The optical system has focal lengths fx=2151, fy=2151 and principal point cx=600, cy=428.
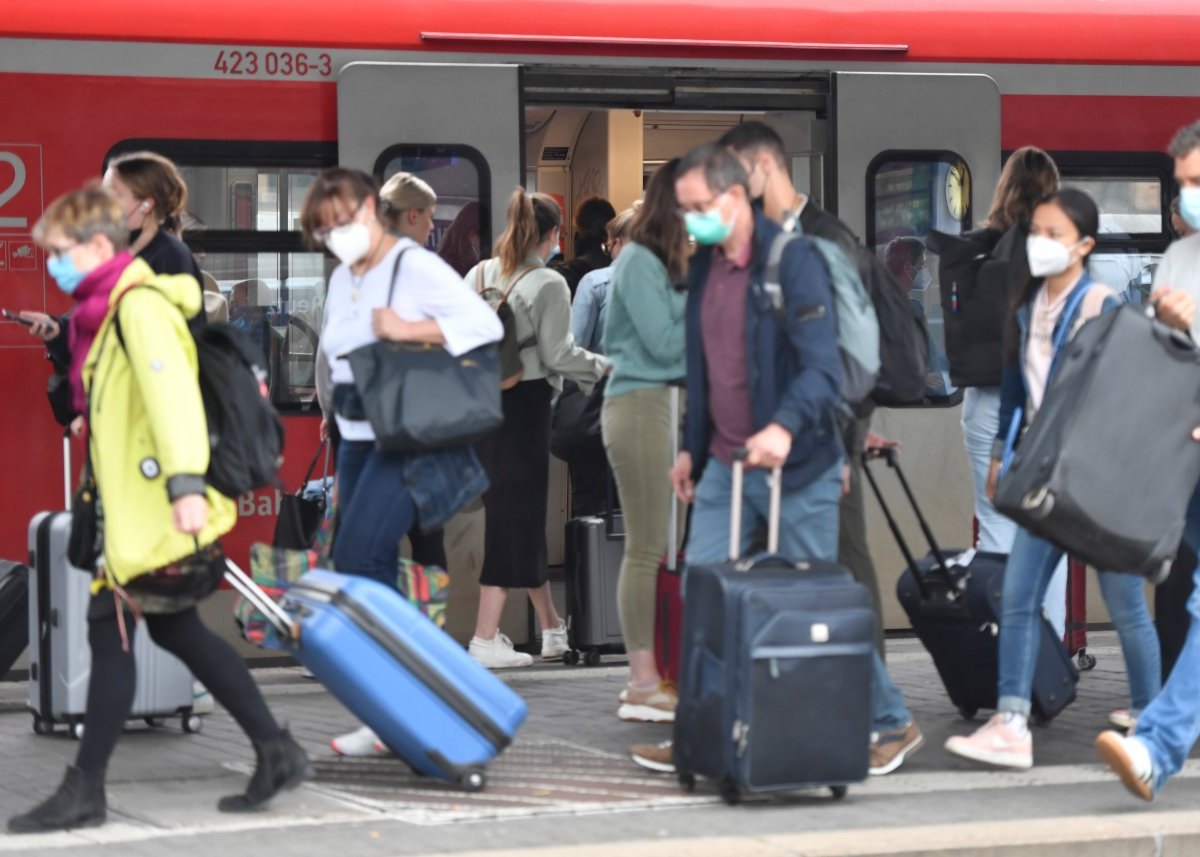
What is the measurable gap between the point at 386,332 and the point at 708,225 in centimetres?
98

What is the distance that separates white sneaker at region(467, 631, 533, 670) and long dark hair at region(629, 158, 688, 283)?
2104 mm

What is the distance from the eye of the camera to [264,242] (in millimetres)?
8172

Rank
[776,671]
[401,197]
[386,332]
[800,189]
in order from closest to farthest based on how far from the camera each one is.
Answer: [776,671] < [386,332] < [401,197] < [800,189]

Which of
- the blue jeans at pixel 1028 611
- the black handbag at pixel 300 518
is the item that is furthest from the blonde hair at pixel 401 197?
the blue jeans at pixel 1028 611

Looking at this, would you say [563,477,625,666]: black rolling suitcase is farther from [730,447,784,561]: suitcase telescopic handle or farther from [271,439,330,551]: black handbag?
[730,447,784,561]: suitcase telescopic handle

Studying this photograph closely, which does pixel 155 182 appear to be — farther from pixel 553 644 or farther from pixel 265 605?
pixel 553 644

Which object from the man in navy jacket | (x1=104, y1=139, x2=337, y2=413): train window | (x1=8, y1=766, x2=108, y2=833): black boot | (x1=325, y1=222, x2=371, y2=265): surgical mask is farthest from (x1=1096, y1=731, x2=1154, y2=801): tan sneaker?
(x1=104, y1=139, x2=337, y2=413): train window

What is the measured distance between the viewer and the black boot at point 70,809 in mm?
5352

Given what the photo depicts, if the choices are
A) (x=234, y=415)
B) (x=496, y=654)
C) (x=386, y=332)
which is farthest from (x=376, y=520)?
(x=496, y=654)

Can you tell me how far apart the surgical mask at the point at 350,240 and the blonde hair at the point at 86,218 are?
69 centimetres

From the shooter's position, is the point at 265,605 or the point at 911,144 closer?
the point at 265,605

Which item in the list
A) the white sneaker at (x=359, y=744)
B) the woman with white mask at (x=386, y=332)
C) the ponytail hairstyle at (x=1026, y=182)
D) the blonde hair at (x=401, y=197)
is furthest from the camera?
the ponytail hairstyle at (x=1026, y=182)

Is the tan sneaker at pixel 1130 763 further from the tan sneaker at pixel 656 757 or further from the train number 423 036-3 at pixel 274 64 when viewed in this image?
the train number 423 036-3 at pixel 274 64

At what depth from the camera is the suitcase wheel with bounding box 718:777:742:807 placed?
5602mm
